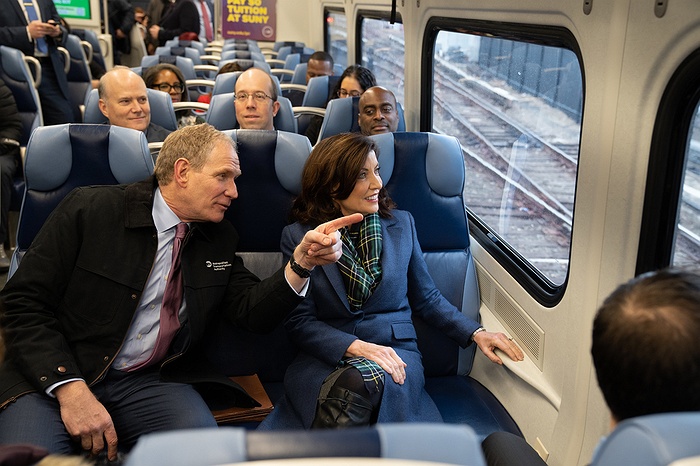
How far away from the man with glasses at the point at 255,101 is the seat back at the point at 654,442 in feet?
10.1

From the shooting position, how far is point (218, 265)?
2.28m

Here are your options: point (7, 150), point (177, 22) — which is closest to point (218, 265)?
point (7, 150)

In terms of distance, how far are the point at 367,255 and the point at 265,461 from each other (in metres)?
1.58

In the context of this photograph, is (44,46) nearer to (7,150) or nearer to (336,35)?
(7,150)

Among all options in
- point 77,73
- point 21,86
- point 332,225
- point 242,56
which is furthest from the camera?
point 242,56

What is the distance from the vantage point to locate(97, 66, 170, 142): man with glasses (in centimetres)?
343

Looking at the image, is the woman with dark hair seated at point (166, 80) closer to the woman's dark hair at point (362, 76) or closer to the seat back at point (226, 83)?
the seat back at point (226, 83)

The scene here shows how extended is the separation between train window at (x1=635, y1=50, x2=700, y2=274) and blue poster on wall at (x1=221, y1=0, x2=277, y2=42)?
324 inches

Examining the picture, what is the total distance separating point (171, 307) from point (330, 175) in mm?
619

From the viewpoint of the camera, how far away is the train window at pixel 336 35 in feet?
27.8

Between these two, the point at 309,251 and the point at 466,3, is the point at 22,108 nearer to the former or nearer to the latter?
the point at 466,3

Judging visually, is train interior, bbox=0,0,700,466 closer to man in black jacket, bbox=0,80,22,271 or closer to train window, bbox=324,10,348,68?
man in black jacket, bbox=0,80,22,271

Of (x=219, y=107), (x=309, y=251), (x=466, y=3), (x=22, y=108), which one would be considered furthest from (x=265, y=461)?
(x=22, y=108)

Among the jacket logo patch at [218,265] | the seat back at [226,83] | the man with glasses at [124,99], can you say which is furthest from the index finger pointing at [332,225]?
the seat back at [226,83]
